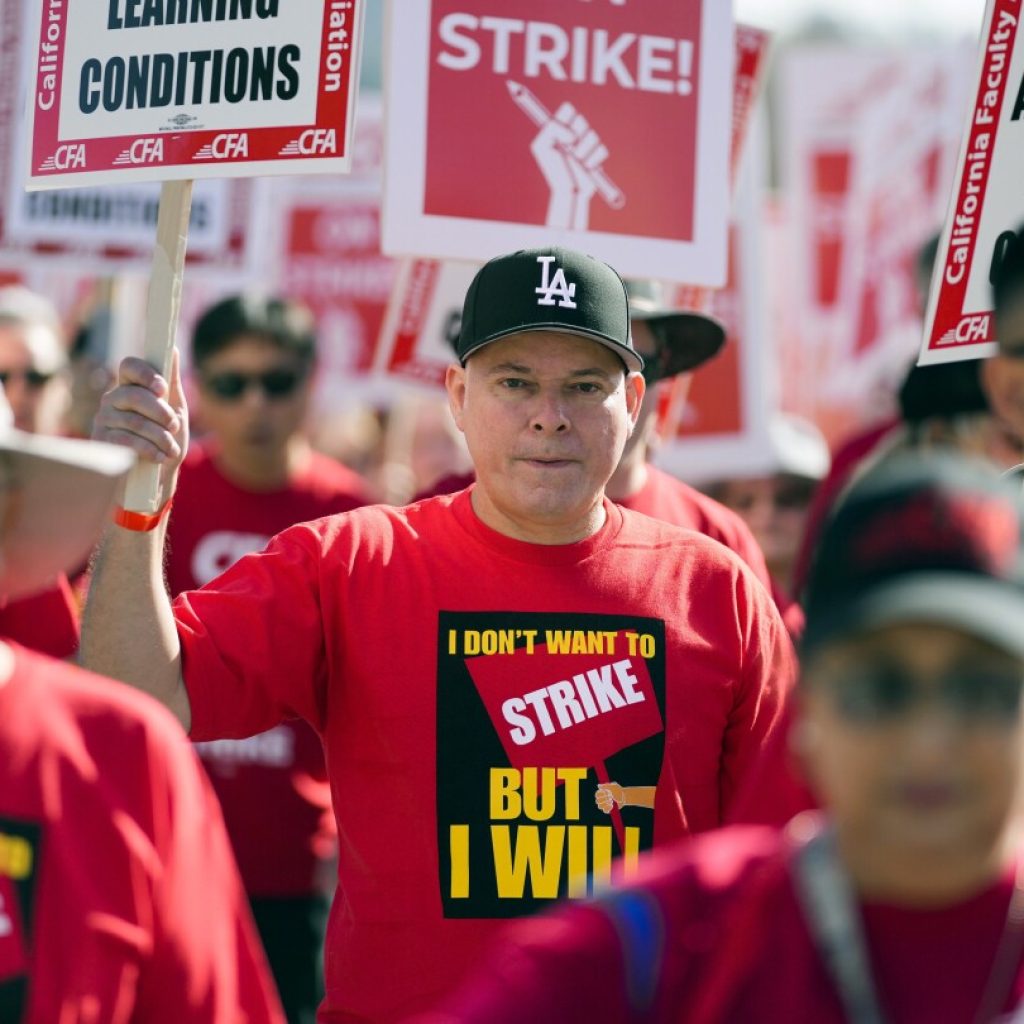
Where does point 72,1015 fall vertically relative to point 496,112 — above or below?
below

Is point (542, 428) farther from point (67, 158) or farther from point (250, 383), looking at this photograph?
point (250, 383)

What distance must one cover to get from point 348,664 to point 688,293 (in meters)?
2.36

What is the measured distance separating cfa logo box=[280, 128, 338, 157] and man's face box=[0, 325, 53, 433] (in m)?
2.29

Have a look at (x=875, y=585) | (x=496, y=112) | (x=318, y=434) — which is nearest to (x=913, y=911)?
(x=875, y=585)

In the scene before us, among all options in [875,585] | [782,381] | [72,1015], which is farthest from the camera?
[782,381]

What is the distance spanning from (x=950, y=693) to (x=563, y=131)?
3.13 metres

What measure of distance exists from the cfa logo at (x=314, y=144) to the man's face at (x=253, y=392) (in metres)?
2.16

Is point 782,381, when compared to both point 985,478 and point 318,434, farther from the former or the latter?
point 985,478

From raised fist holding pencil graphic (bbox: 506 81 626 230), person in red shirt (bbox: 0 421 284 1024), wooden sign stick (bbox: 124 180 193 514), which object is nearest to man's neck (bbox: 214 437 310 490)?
raised fist holding pencil graphic (bbox: 506 81 626 230)

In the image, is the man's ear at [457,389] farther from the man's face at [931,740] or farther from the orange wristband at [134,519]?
the man's face at [931,740]

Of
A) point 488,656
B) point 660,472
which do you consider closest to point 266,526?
point 660,472

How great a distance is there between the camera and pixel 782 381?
11.7m

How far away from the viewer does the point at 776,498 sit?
691 centimetres

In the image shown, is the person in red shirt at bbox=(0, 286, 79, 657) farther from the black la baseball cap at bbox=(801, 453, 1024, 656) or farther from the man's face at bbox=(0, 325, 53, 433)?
the black la baseball cap at bbox=(801, 453, 1024, 656)
